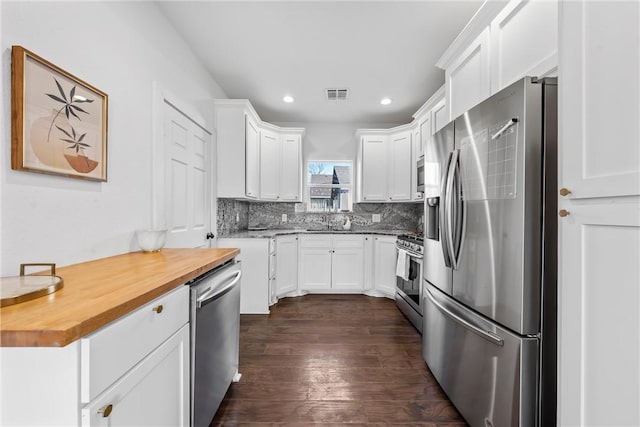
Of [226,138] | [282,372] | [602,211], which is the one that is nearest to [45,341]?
[602,211]

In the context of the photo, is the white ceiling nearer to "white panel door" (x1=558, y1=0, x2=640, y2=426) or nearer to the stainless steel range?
"white panel door" (x1=558, y1=0, x2=640, y2=426)

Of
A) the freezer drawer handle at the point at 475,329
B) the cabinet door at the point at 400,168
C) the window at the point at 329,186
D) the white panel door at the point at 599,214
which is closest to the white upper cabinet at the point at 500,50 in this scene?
the white panel door at the point at 599,214

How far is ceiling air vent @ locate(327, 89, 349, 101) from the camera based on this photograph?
337cm

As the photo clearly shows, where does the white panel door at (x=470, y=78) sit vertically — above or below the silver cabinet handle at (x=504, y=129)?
above

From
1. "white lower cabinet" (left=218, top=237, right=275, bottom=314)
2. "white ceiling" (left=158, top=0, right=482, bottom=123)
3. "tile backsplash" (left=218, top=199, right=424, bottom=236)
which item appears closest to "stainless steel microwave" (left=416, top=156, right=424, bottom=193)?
"white ceiling" (left=158, top=0, right=482, bottom=123)

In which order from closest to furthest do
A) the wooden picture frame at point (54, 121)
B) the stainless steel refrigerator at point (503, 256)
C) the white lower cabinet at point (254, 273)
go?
1. the wooden picture frame at point (54, 121)
2. the stainless steel refrigerator at point (503, 256)
3. the white lower cabinet at point (254, 273)

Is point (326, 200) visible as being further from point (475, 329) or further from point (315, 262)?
point (475, 329)

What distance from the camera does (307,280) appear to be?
13.0 feet

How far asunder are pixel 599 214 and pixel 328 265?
3.28 m

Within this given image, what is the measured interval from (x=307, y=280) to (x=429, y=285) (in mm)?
2211

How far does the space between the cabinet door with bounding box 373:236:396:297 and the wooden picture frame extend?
315cm

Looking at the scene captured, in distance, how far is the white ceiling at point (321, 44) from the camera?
2.06 metres

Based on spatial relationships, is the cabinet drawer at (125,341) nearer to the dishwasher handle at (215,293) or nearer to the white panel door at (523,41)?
the dishwasher handle at (215,293)

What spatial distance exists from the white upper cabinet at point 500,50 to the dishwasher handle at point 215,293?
1.94 meters
